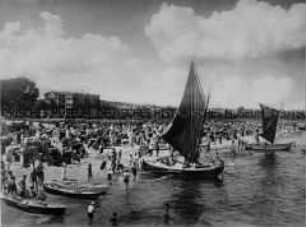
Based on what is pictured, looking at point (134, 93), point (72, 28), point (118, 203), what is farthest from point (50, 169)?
point (72, 28)

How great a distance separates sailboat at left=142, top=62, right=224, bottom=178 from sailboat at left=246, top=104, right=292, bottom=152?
4.33 feet

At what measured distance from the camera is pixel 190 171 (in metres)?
11.6

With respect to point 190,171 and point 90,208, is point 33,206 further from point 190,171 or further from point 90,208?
point 190,171

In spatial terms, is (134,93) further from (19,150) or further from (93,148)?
(93,148)

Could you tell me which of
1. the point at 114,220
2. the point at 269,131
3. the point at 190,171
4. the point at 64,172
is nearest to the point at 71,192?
the point at 64,172

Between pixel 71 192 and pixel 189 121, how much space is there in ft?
11.4

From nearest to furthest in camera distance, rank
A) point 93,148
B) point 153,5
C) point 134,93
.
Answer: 1. point 153,5
2. point 134,93
3. point 93,148

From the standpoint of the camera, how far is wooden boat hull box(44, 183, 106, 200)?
8.50 m

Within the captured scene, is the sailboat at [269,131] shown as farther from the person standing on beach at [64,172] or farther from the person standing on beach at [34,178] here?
the person standing on beach at [34,178]

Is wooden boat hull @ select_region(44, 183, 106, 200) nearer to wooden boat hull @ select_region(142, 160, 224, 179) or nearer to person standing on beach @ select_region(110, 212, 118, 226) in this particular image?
person standing on beach @ select_region(110, 212, 118, 226)

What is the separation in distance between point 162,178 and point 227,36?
4.73 m

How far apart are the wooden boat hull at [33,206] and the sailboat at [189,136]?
324cm

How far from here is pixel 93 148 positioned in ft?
41.3

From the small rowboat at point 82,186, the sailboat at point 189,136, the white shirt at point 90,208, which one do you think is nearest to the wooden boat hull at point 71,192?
the small rowboat at point 82,186
